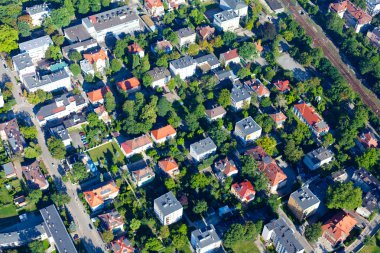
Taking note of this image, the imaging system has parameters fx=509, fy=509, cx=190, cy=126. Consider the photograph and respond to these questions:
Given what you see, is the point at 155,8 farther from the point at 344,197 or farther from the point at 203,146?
the point at 344,197

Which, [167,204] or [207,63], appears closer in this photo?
[167,204]

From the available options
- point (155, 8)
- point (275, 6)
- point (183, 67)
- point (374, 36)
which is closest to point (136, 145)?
point (183, 67)

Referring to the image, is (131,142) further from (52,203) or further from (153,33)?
(153,33)

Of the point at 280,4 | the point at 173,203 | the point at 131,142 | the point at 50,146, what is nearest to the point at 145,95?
the point at 131,142

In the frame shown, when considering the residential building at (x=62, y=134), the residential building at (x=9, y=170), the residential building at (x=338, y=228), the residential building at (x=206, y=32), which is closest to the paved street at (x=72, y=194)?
the residential building at (x=62, y=134)

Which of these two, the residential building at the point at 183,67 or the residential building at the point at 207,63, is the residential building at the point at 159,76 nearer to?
the residential building at the point at 183,67

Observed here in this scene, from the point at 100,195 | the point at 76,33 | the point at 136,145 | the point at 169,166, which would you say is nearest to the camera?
the point at 100,195

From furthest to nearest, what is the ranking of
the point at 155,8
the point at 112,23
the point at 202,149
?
the point at 155,8
the point at 112,23
the point at 202,149
